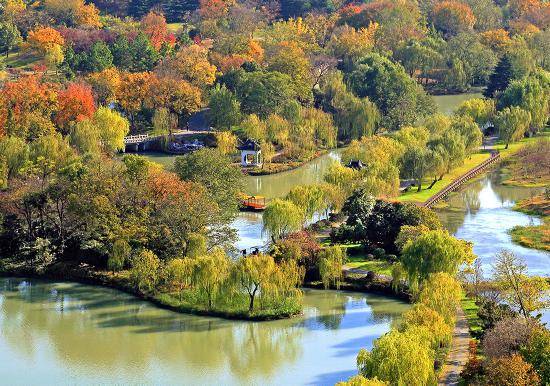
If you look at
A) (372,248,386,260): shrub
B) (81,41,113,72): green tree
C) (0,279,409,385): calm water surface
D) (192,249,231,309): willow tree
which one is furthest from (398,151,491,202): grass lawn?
(81,41,113,72): green tree

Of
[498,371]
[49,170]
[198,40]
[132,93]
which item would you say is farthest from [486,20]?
[498,371]

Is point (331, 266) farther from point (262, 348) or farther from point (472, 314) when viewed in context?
point (472, 314)

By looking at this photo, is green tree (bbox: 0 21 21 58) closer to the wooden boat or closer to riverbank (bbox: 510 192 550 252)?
the wooden boat

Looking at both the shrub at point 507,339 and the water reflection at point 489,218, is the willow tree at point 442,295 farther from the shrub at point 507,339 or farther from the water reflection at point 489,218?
the water reflection at point 489,218

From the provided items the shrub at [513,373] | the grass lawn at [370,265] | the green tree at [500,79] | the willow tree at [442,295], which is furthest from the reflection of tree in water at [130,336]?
the green tree at [500,79]

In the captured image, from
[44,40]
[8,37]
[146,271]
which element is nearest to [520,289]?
[146,271]

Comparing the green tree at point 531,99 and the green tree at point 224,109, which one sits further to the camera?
the green tree at point 531,99
